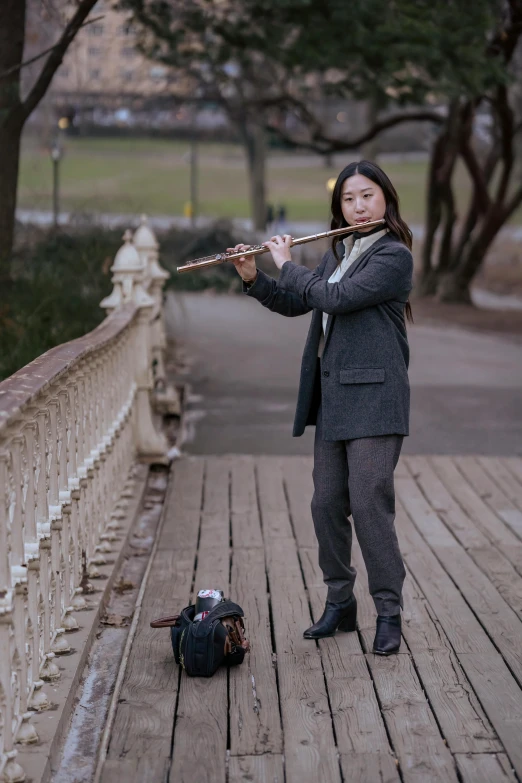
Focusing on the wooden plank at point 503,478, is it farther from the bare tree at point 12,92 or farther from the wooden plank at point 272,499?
the bare tree at point 12,92

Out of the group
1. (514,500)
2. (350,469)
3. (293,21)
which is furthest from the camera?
(293,21)

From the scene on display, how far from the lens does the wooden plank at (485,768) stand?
11.1ft

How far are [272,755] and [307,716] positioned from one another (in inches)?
12.2

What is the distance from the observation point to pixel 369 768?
11.3ft

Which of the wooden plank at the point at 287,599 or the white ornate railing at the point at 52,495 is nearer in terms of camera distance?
the white ornate railing at the point at 52,495

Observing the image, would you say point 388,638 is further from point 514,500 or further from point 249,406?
point 249,406

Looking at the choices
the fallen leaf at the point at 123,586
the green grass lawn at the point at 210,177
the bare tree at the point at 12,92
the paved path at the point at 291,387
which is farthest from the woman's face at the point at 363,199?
the green grass lawn at the point at 210,177

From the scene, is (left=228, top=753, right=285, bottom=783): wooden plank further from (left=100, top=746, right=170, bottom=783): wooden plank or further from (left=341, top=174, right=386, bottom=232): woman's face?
(left=341, top=174, right=386, bottom=232): woman's face

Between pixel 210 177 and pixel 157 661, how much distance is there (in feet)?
223

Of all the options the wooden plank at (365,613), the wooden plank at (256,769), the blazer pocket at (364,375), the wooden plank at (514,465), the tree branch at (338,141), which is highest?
the tree branch at (338,141)

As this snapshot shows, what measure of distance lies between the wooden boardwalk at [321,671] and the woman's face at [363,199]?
161cm

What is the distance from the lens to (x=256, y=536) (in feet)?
20.3

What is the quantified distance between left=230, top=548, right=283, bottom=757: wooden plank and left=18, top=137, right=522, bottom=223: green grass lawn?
39882 millimetres

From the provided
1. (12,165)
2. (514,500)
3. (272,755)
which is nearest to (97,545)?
(272,755)
